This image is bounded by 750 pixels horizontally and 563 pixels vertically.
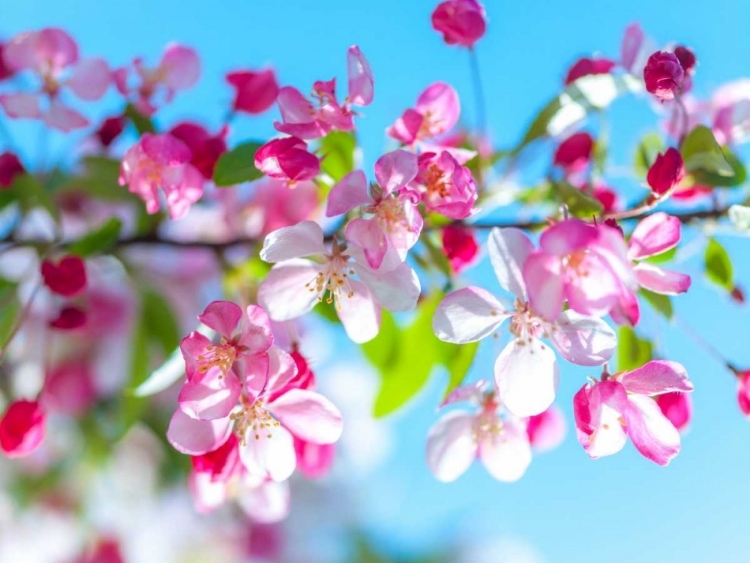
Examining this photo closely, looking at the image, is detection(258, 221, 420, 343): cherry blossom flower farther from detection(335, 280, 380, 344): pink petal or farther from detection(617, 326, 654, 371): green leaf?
detection(617, 326, 654, 371): green leaf

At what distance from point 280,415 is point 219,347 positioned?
0.11 metres

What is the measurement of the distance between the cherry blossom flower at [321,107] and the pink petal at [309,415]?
26 cm

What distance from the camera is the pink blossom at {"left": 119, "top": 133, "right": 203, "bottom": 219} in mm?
908

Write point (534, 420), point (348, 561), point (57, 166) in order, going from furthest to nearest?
point (348, 561), point (57, 166), point (534, 420)

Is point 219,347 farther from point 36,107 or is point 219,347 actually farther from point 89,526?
point 89,526

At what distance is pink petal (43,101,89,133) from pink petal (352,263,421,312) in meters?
0.48

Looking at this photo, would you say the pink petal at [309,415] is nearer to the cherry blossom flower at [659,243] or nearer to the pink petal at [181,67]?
the cherry blossom flower at [659,243]

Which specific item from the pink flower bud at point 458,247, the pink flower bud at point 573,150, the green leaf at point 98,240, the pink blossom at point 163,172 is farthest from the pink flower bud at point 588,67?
the green leaf at point 98,240

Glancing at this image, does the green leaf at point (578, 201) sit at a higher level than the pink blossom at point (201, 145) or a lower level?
lower

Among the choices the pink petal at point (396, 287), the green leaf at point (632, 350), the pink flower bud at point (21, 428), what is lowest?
the pink flower bud at point (21, 428)

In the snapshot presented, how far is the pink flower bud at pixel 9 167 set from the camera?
1152 mm

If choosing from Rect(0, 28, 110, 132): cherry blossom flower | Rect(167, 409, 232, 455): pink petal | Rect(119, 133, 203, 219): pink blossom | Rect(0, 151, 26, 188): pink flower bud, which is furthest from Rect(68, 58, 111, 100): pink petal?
Rect(167, 409, 232, 455): pink petal

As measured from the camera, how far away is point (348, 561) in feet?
13.4

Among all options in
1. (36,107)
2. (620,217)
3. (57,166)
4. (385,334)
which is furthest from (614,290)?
(57,166)
